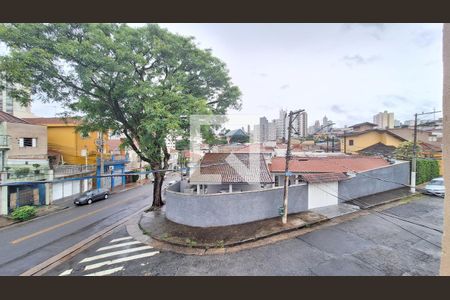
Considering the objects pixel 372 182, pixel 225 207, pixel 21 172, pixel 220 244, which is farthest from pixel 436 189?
pixel 21 172

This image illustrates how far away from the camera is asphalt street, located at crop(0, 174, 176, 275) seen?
8.92 m

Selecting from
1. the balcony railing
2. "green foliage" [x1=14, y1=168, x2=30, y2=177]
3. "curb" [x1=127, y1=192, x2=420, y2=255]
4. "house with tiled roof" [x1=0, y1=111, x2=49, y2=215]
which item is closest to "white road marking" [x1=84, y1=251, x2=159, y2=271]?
"curb" [x1=127, y1=192, x2=420, y2=255]

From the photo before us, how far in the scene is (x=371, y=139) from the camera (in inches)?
1108

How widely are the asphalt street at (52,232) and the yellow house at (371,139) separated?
28323mm

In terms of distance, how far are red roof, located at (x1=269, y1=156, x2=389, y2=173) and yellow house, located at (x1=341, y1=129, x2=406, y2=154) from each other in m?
10.7

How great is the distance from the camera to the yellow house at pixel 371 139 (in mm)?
27312

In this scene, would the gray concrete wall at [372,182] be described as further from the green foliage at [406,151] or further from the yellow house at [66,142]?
the yellow house at [66,142]

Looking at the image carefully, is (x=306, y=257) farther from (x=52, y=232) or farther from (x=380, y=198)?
(x=52, y=232)

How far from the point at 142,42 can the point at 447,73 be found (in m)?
12.8

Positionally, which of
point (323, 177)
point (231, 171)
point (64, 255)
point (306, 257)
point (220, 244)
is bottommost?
point (64, 255)

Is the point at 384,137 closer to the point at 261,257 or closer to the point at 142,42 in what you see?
the point at 261,257

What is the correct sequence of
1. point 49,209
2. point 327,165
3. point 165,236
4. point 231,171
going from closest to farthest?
point 165,236 → point 231,171 → point 327,165 → point 49,209

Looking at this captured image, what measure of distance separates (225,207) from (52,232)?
1004 centimetres

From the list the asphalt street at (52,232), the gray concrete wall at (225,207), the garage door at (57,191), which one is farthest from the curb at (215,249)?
the garage door at (57,191)
